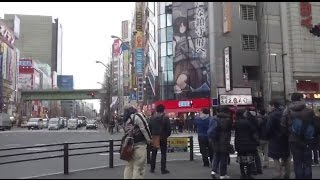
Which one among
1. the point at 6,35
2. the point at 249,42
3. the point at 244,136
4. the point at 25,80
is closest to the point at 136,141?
the point at 244,136

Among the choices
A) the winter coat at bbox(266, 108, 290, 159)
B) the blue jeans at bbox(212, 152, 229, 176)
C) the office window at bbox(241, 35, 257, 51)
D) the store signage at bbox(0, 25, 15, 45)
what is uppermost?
the store signage at bbox(0, 25, 15, 45)

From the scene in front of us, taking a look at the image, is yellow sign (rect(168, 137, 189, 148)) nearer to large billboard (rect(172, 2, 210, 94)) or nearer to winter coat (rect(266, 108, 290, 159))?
winter coat (rect(266, 108, 290, 159))

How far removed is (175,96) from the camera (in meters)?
59.2

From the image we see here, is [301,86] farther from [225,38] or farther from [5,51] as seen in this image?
[5,51]

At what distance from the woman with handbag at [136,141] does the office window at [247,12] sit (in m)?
43.9

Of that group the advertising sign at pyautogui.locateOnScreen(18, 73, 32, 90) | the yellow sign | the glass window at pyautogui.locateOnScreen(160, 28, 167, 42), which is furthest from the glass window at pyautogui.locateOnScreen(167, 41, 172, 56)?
the advertising sign at pyautogui.locateOnScreen(18, 73, 32, 90)

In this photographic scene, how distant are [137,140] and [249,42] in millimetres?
45282

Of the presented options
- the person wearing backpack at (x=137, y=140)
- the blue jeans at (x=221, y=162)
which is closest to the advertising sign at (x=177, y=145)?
the blue jeans at (x=221, y=162)

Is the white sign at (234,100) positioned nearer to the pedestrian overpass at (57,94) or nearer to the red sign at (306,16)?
the red sign at (306,16)

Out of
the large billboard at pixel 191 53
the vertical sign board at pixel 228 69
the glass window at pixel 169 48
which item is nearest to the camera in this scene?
the vertical sign board at pixel 228 69

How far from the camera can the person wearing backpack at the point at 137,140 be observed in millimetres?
11062

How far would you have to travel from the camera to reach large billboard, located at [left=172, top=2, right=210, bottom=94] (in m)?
50.5

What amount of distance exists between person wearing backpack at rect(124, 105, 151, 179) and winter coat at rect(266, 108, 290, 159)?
9.97 feet

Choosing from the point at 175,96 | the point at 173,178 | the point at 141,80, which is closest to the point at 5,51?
the point at 141,80
